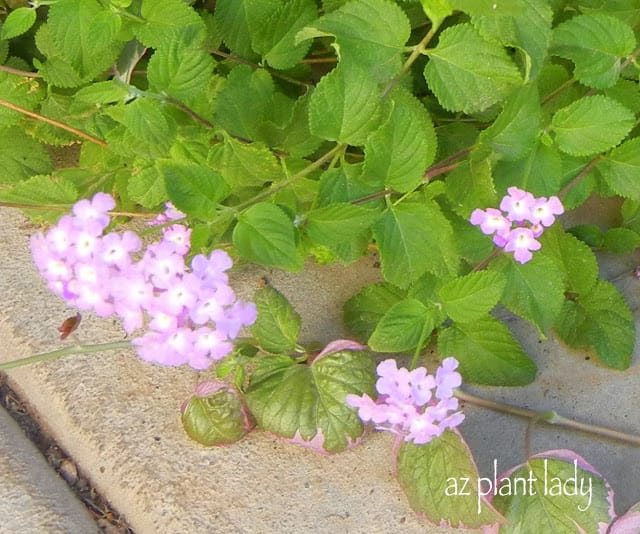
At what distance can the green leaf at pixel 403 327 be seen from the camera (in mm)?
1359

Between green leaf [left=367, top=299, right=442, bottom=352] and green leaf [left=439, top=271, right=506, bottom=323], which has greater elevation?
green leaf [left=439, top=271, right=506, bottom=323]

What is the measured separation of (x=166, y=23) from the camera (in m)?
1.39

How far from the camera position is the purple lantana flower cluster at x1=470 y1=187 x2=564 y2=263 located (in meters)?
1.22

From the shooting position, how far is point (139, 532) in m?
1.48

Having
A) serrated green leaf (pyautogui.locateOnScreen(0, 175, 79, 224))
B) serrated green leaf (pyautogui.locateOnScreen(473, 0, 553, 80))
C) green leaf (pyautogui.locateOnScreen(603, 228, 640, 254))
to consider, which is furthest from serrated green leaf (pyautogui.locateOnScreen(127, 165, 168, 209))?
green leaf (pyautogui.locateOnScreen(603, 228, 640, 254))

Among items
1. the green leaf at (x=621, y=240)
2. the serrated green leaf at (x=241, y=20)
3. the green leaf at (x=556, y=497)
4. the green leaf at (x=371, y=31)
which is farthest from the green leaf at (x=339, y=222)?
the green leaf at (x=621, y=240)

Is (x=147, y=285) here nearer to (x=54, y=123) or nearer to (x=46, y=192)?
(x=46, y=192)

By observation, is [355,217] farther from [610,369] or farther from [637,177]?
[610,369]

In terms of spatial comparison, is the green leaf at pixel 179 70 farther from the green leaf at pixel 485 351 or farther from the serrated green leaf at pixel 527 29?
the green leaf at pixel 485 351

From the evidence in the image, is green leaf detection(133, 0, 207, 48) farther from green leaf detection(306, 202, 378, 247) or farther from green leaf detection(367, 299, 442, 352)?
green leaf detection(367, 299, 442, 352)

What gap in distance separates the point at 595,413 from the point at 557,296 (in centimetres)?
32

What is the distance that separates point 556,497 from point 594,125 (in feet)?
2.14

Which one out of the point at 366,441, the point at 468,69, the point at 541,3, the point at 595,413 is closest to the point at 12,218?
the point at 366,441

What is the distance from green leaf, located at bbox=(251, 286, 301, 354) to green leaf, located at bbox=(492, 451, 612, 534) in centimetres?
47
